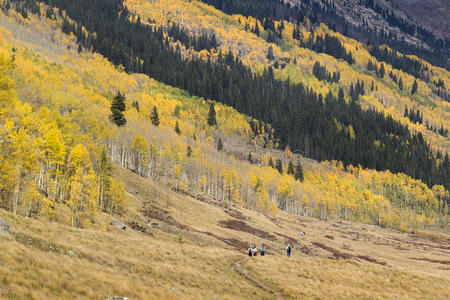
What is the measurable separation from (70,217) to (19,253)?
30.8m

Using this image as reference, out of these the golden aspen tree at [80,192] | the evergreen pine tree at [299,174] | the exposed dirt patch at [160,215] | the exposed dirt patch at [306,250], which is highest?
the golden aspen tree at [80,192]

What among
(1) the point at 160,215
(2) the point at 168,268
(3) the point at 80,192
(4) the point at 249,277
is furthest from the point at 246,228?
(2) the point at 168,268

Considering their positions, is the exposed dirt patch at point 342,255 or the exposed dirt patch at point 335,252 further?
the exposed dirt patch at point 335,252

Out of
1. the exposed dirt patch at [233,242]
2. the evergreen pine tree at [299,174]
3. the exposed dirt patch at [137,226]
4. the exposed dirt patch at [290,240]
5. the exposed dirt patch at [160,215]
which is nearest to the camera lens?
the exposed dirt patch at [137,226]

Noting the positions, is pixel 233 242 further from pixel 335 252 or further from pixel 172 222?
pixel 335 252

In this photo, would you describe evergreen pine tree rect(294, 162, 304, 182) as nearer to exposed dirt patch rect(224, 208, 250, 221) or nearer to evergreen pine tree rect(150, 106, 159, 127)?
evergreen pine tree rect(150, 106, 159, 127)

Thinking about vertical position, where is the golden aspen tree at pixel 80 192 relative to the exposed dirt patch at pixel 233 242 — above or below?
above

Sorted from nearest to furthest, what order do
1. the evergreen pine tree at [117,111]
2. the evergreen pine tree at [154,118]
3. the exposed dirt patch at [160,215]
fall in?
the exposed dirt patch at [160,215] → the evergreen pine tree at [117,111] → the evergreen pine tree at [154,118]

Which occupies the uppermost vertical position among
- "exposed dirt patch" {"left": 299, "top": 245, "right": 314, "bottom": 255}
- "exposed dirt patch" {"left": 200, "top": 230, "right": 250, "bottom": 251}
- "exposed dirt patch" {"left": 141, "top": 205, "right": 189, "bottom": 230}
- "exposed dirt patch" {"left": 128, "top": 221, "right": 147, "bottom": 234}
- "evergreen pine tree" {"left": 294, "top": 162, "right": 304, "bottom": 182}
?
"exposed dirt patch" {"left": 128, "top": 221, "right": 147, "bottom": 234}

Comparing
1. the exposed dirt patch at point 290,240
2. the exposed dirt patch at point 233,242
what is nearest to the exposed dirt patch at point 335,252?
the exposed dirt patch at point 290,240

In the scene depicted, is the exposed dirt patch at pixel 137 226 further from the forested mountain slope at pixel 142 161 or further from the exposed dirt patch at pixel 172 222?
the exposed dirt patch at pixel 172 222

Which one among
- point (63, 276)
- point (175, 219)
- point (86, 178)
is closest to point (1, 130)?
point (86, 178)

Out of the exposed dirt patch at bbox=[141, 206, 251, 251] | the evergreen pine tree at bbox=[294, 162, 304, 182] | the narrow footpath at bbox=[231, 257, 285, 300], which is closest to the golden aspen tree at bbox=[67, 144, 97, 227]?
the exposed dirt patch at bbox=[141, 206, 251, 251]

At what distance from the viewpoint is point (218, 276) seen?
31.0 metres
